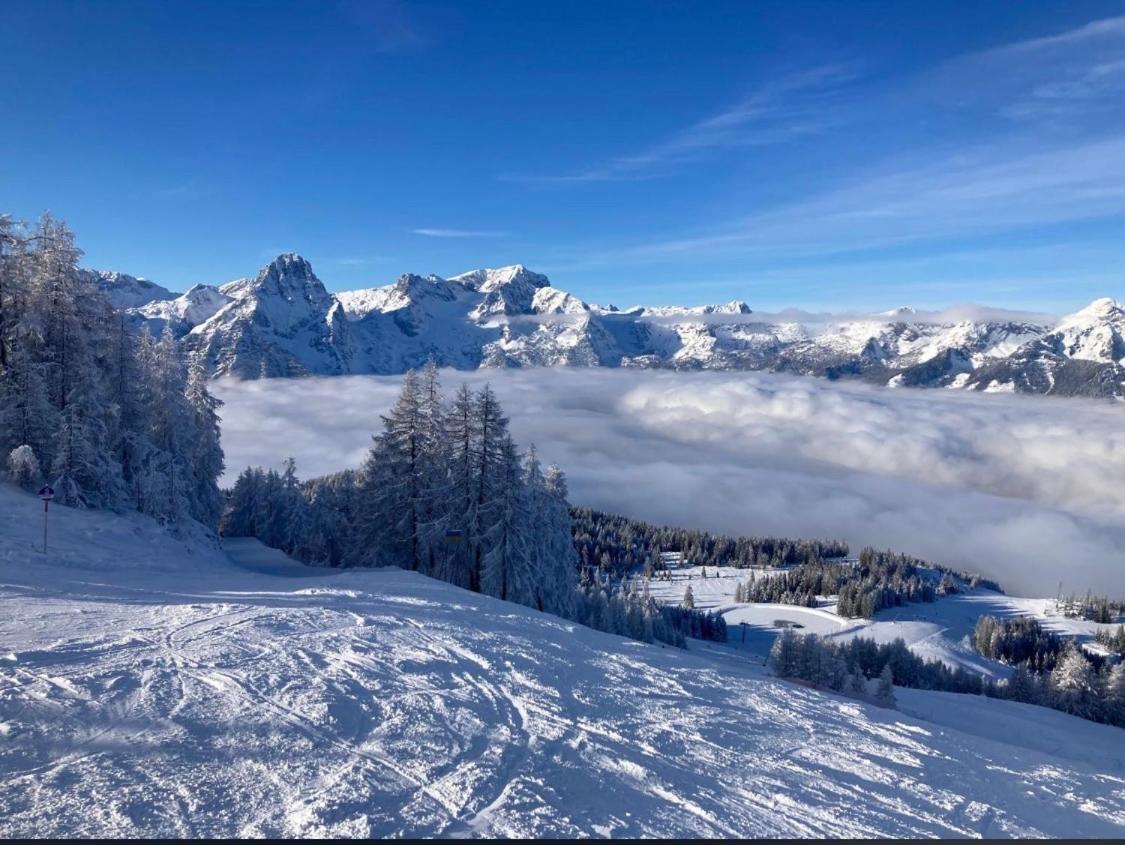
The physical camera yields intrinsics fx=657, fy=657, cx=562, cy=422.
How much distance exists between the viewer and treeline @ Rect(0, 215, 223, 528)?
2667cm

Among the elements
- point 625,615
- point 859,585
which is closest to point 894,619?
point 859,585

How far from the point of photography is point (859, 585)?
408ft

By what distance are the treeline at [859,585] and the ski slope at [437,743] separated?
119220mm

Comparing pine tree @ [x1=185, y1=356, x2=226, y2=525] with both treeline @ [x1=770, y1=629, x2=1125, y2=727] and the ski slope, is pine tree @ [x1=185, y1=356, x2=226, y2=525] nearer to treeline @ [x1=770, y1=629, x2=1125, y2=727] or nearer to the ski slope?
the ski slope

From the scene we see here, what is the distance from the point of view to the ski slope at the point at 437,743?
6.76 meters

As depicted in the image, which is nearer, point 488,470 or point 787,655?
point 488,470

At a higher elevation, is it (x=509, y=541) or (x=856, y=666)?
(x=509, y=541)

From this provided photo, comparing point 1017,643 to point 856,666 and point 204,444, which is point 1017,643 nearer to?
point 856,666

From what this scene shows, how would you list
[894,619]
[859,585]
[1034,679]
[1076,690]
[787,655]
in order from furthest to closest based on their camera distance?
[859,585]
[894,619]
[1034,679]
[1076,690]
[787,655]

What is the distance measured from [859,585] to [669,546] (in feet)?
183

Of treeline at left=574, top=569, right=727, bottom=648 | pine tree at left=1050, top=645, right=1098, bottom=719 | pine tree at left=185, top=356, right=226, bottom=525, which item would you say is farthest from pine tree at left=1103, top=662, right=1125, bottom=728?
pine tree at left=185, top=356, right=226, bottom=525

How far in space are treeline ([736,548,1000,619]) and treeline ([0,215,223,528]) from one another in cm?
11490

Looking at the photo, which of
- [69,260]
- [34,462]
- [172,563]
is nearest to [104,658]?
[172,563]

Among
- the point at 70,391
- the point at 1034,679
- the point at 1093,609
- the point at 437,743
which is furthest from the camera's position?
the point at 1093,609
